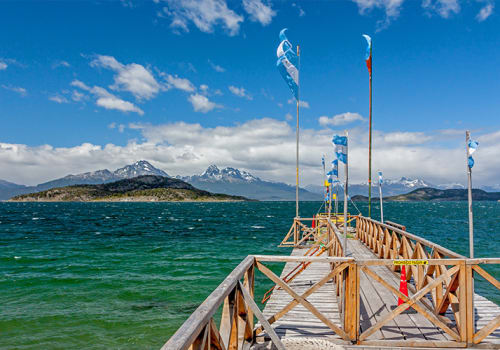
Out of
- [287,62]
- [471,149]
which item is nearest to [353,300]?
[471,149]

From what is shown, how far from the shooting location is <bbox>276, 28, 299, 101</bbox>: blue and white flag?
16078mm

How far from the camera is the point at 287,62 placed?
16.5 m

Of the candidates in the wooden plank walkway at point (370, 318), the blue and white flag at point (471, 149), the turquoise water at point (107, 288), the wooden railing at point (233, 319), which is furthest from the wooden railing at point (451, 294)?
the turquoise water at point (107, 288)

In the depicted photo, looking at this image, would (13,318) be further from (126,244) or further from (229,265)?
(126,244)

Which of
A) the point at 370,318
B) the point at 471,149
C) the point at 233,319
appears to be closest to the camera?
the point at 233,319

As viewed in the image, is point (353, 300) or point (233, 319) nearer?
point (233, 319)

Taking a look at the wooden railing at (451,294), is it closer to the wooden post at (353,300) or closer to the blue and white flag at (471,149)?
the wooden post at (353,300)

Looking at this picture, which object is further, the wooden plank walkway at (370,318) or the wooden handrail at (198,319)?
the wooden plank walkway at (370,318)

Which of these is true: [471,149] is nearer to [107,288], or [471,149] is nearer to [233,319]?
[233,319]

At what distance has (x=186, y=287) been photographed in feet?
48.5

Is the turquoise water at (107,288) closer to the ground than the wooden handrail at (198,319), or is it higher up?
closer to the ground

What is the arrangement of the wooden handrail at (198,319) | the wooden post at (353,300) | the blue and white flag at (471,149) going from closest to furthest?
the wooden handrail at (198,319)
the wooden post at (353,300)
the blue and white flag at (471,149)

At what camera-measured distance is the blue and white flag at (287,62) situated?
1608 cm

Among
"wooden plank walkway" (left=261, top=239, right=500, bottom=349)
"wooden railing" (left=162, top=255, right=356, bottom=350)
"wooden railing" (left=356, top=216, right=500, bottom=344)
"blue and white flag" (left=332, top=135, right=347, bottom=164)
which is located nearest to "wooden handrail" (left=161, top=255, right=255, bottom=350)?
"wooden railing" (left=162, top=255, right=356, bottom=350)
